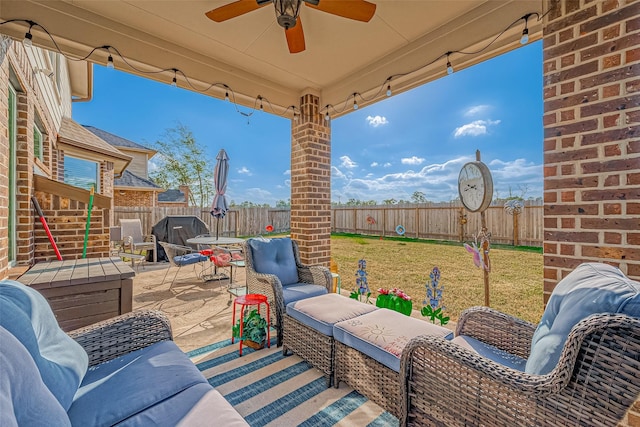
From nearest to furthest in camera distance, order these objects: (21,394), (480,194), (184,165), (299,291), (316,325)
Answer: (21,394) → (316,325) → (480,194) → (299,291) → (184,165)

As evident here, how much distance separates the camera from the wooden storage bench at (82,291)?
2.04 meters

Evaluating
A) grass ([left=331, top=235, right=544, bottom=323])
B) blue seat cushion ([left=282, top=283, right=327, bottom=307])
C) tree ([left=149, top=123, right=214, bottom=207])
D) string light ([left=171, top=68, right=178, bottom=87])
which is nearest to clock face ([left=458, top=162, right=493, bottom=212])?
grass ([left=331, top=235, right=544, bottom=323])

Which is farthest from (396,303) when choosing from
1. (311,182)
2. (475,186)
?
(311,182)

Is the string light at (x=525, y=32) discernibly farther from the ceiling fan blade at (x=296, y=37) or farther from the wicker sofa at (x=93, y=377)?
the wicker sofa at (x=93, y=377)

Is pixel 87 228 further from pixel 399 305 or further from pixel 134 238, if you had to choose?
pixel 134 238

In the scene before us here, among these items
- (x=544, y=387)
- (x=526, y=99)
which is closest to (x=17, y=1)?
(x=544, y=387)

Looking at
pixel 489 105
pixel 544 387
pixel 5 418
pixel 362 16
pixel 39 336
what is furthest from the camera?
pixel 489 105

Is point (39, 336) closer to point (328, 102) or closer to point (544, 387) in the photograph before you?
point (544, 387)

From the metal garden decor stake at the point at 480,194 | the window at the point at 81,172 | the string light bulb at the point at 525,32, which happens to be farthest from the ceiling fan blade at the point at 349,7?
the window at the point at 81,172

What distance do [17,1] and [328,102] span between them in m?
3.05

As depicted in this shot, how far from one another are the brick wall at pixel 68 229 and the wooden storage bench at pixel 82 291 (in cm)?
96

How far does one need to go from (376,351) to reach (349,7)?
2302 millimetres

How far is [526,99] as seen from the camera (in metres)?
6.70

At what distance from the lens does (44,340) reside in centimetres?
118
